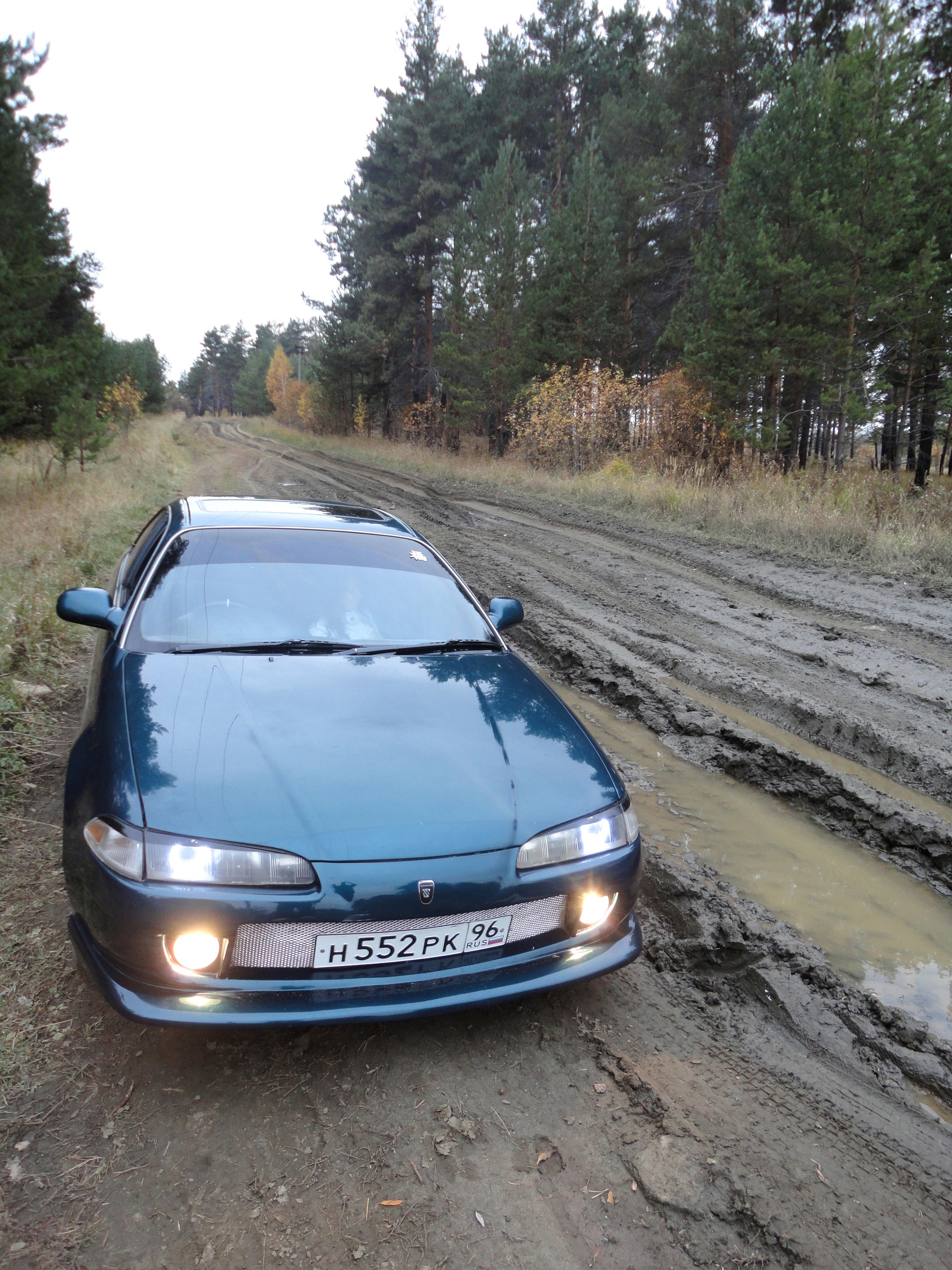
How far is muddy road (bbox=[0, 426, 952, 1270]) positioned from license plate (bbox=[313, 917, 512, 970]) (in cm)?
39

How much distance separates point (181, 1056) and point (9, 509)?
43.1 feet

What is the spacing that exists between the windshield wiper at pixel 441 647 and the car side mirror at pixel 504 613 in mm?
316

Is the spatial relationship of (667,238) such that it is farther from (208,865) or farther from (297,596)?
(208,865)

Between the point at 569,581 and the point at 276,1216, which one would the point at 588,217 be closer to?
the point at 569,581

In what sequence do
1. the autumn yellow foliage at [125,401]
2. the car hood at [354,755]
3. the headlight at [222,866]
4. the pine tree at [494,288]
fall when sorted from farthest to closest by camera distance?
1. the autumn yellow foliage at [125,401]
2. the pine tree at [494,288]
3. the car hood at [354,755]
4. the headlight at [222,866]

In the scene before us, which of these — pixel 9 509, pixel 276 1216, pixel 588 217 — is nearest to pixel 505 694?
pixel 276 1216

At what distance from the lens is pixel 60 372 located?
46.3 feet

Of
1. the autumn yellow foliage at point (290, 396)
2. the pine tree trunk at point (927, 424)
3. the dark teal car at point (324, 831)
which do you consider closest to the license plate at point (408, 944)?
the dark teal car at point (324, 831)

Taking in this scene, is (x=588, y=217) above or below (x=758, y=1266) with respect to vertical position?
above

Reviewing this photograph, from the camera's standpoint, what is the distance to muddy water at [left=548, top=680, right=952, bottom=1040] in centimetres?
289

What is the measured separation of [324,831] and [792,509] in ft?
35.6

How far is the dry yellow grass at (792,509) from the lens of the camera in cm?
949

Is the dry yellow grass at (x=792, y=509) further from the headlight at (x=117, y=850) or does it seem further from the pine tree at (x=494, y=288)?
the headlight at (x=117, y=850)

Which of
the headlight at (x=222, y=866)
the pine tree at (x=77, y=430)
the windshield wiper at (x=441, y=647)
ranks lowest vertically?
the headlight at (x=222, y=866)
